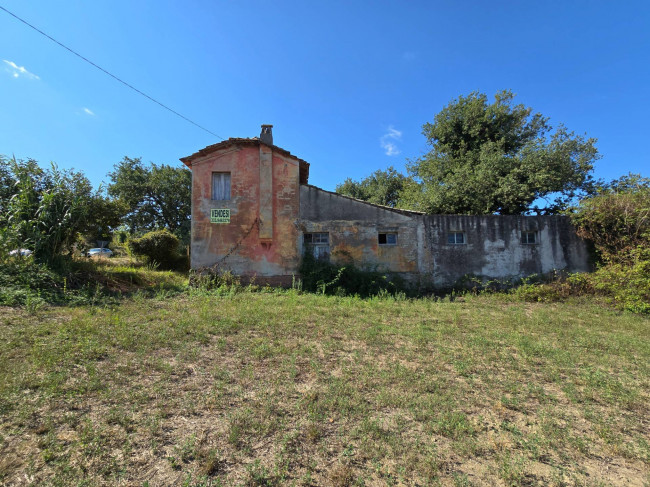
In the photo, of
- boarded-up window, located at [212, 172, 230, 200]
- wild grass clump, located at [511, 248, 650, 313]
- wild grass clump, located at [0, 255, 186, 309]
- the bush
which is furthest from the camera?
the bush

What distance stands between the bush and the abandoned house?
22.8 ft

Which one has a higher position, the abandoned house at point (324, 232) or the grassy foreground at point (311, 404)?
the abandoned house at point (324, 232)

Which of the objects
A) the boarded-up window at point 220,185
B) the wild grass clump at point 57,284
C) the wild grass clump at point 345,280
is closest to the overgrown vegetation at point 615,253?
the wild grass clump at point 345,280

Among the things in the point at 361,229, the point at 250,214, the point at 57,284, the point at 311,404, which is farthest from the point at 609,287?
the point at 57,284

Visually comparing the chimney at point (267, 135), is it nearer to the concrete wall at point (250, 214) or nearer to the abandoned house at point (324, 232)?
the abandoned house at point (324, 232)

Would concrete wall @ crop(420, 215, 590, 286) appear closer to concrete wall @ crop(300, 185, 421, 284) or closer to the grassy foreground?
concrete wall @ crop(300, 185, 421, 284)

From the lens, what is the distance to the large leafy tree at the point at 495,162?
1522 centimetres

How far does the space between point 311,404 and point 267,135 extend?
10.3m

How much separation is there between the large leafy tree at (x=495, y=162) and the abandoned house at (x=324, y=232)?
4.57 m

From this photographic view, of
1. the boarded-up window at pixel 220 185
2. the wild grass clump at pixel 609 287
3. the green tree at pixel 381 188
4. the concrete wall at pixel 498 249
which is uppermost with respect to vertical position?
the green tree at pixel 381 188

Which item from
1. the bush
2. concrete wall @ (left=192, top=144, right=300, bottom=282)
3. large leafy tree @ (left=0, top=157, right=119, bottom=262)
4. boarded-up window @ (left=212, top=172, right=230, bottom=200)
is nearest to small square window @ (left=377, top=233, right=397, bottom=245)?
concrete wall @ (left=192, top=144, right=300, bottom=282)

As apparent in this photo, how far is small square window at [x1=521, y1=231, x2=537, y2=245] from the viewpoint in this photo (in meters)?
11.5

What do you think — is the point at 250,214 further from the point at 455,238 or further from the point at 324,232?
the point at 455,238

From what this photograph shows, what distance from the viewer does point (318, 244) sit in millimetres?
11445
